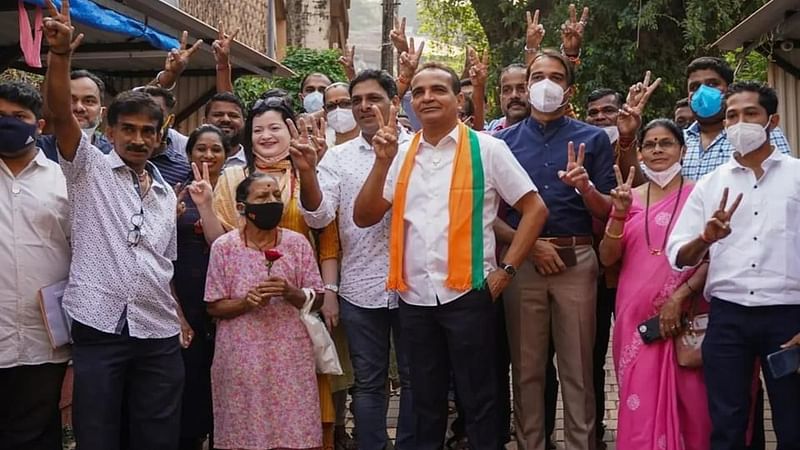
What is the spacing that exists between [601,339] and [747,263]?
1445 millimetres

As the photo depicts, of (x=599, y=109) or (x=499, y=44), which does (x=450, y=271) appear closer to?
(x=599, y=109)

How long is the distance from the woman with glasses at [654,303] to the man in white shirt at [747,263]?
20 centimetres

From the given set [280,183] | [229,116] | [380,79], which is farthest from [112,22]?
[380,79]

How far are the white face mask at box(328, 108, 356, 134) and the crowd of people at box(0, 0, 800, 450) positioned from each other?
0.86ft

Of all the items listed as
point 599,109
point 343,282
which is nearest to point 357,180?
point 343,282

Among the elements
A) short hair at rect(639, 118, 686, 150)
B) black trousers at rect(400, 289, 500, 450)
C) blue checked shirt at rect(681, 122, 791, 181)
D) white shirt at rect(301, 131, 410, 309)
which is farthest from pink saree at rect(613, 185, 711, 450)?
white shirt at rect(301, 131, 410, 309)

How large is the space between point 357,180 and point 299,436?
1.49m

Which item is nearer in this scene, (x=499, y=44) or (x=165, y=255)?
(x=165, y=255)

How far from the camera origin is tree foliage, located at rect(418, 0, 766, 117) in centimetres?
1217

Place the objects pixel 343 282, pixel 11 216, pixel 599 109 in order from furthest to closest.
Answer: pixel 599 109
pixel 343 282
pixel 11 216

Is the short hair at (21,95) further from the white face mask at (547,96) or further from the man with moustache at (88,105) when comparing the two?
the white face mask at (547,96)

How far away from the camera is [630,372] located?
4.72 m

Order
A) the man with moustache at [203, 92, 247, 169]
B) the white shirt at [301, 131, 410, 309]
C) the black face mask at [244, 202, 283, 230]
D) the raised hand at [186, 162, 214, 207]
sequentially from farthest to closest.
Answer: the man with moustache at [203, 92, 247, 169] < the white shirt at [301, 131, 410, 309] < the raised hand at [186, 162, 214, 207] < the black face mask at [244, 202, 283, 230]

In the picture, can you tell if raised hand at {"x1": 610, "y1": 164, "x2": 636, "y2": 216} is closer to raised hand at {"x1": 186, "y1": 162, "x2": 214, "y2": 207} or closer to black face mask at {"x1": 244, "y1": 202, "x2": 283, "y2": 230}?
black face mask at {"x1": 244, "y1": 202, "x2": 283, "y2": 230}
